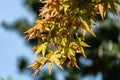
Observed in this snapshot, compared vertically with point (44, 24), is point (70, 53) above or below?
below

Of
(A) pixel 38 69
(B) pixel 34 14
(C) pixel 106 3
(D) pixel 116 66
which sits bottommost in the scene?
(D) pixel 116 66

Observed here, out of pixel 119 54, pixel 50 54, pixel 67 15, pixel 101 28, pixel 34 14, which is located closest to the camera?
pixel 67 15

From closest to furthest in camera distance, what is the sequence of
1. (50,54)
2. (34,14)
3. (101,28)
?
(50,54)
(101,28)
(34,14)

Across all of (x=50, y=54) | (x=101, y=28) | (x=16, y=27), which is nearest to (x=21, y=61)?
(x=16, y=27)

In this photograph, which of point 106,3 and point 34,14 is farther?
point 34,14

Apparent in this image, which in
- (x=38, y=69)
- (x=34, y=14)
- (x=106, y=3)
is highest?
(x=106, y=3)

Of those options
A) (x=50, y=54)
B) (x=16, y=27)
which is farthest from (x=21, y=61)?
(x=50, y=54)

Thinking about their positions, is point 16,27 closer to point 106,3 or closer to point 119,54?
point 119,54

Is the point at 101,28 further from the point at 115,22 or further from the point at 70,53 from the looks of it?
the point at 70,53

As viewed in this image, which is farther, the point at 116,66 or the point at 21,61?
the point at 21,61
